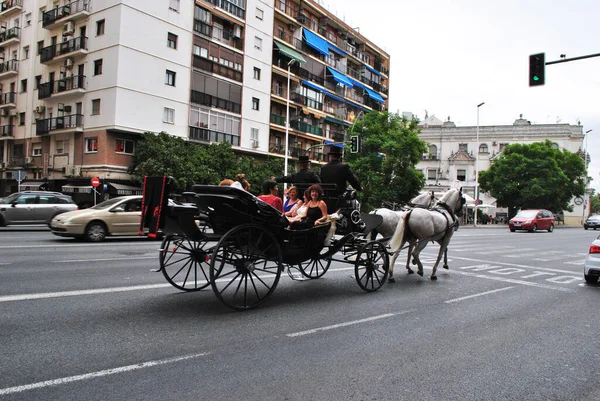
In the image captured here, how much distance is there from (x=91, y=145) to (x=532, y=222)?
33.4m

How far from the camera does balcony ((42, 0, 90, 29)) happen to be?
112 feet

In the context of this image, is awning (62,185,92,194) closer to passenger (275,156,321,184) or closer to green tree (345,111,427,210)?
green tree (345,111,427,210)

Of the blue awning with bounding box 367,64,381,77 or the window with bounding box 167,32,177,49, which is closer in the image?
the window with bounding box 167,32,177,49

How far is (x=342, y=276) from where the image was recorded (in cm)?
985

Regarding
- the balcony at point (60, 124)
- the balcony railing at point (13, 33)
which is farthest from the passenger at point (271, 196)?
the balcony railing at point (13, 33)

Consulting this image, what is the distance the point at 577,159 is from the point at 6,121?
65.8 meters

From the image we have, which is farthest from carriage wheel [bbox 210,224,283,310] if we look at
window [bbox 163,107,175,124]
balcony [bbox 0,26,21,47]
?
balcony [bbox 0,26,21,47]

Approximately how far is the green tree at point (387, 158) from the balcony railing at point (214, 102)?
1165 centimetres

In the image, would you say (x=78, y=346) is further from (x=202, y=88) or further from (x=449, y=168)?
(x=449, y=168)

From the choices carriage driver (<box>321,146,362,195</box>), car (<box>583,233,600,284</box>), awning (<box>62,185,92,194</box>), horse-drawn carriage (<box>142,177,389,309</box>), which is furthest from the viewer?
awning (<box>62,185,92,194</box>)

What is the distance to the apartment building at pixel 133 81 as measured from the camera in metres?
32.2

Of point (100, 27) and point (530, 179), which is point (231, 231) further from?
point (530, 179)

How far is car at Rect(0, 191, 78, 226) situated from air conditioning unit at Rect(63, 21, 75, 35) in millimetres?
19679

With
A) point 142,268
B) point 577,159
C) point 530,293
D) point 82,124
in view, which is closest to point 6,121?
point 82,124
